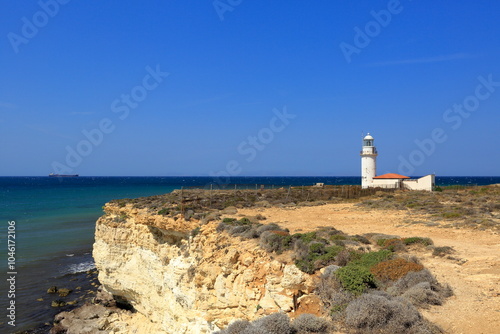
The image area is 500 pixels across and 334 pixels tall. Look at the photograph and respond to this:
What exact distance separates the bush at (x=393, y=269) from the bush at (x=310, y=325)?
2567 millimetres

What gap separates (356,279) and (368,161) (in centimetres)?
3297

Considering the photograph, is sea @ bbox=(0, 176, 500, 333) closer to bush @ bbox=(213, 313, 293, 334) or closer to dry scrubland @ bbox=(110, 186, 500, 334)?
dry scrubland @ bbox=(110, 186, 500, 334)

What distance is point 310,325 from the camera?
619 cm

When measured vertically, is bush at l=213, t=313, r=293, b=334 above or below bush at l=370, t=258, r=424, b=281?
below

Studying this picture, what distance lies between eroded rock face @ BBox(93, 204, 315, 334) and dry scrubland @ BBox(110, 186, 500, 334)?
2.12 feet

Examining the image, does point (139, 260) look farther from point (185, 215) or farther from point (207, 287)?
point (207, 287)

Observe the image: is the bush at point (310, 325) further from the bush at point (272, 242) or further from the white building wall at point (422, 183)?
the white building wall at point (422, 183)

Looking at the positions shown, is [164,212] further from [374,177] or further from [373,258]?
A: [374,177]

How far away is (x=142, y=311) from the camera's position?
17812 mm

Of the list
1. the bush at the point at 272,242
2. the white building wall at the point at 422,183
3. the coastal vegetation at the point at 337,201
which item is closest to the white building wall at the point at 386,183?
the white building wall at the point at 422,183

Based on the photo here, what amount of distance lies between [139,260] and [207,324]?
813cm

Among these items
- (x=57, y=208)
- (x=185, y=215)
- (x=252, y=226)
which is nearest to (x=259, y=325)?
(x=252, y=226)

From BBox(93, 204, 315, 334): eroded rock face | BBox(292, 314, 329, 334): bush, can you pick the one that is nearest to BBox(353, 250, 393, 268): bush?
BBox(93, 204, 315, 334): eroded rock face

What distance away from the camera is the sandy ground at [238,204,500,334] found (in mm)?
6215
